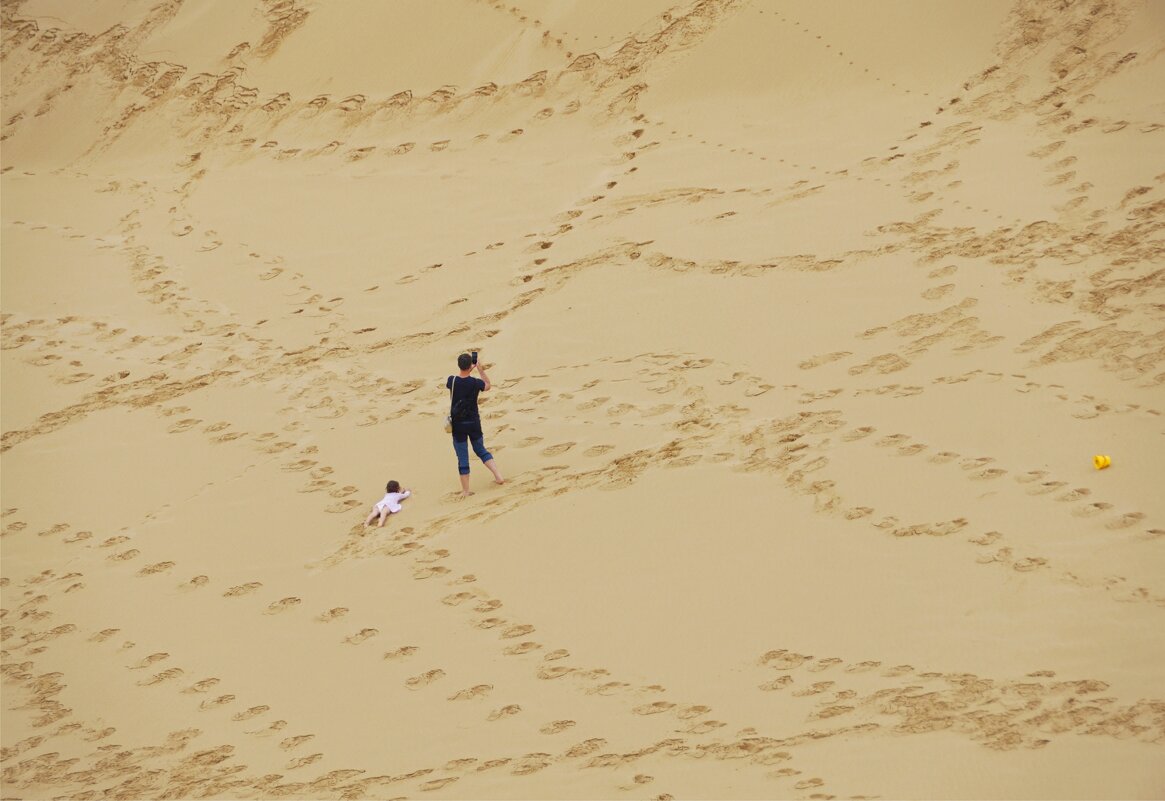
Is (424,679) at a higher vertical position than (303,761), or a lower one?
higher

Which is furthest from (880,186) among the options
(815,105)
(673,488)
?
(673,488)

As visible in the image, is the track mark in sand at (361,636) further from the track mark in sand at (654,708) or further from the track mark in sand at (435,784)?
the track mark in sand at (654,708)

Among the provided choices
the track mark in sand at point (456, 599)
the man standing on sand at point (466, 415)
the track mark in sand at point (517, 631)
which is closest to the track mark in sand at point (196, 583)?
the man standing on sand at point (466, 415)

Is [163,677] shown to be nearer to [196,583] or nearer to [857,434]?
[196,583]

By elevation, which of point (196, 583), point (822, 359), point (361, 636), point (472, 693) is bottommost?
point (472, 693)

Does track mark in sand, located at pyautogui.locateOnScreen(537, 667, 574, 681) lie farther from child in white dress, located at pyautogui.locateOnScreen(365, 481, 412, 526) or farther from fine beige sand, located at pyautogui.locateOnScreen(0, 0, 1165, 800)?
child in white dress, located at pyautogui.locateOnScreen(365, 481, 412, 526)

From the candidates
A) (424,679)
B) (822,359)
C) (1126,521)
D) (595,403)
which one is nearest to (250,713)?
(424,679)
